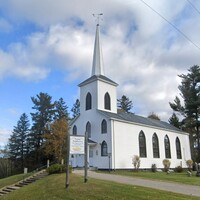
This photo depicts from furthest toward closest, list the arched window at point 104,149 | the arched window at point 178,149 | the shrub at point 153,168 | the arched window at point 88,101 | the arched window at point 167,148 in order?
the arched window at point 178,149
the arched window at point 167,148
the arched window at point 88,101
the shrub at point 153,168
the arched window at point 104,149

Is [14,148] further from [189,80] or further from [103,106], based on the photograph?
[189,80]

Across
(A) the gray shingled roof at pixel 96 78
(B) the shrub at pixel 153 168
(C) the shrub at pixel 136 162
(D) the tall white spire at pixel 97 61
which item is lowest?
(B) the shrub at pixel 153 168

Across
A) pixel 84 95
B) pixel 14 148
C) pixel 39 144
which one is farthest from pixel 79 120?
pixel 14 148

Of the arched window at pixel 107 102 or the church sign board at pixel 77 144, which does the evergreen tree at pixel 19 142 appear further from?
the church sign board at pixel 77 144

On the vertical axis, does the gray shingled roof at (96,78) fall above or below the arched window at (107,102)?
above

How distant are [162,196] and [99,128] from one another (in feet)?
65.0

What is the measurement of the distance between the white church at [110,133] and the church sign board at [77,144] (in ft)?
42.2

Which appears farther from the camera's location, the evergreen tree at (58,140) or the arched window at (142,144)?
the evergreen tree at (58,140)

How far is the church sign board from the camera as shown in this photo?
1485 centimetres

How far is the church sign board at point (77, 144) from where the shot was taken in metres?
14.9

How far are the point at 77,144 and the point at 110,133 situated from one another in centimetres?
1330

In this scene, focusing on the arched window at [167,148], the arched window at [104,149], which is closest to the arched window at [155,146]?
the arched window at [167,148]

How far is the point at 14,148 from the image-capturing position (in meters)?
48.4

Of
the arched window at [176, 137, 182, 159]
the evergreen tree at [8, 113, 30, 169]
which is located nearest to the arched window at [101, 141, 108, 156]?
the arched window at [176, 137, 182, 159]
